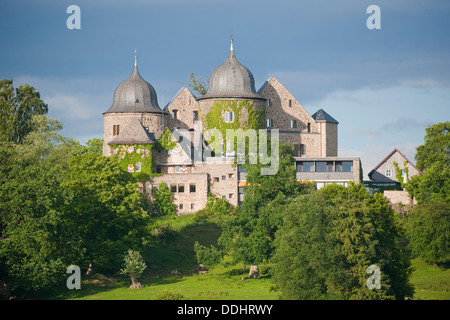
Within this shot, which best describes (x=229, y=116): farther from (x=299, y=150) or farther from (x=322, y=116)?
(x=322, y=116)

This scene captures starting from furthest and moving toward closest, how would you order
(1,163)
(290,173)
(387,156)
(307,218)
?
1. (387,156)
2. (290,173)
3. (1,163)
4. (307,218)

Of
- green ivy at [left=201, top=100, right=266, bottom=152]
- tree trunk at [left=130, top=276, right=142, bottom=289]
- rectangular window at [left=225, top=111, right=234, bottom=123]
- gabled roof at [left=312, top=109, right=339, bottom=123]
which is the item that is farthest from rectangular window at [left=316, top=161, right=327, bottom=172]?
tree trunk at [left=130, top=276, right=142, bottom=289]

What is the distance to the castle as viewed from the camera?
82688mm

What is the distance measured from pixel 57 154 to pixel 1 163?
19269 millimetres

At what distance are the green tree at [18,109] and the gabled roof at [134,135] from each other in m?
16.1

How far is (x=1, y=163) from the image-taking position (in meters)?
68.0

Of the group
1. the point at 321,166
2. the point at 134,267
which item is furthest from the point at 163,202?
the point at 134,267

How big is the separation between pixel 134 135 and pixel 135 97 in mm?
4695

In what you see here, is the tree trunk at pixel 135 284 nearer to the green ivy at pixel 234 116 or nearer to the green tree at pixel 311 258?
the green tree at pixel 311 258

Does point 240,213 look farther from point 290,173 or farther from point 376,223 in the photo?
point 376,223

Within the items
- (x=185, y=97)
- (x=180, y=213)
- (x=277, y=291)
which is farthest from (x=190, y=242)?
(x=185, y=97)

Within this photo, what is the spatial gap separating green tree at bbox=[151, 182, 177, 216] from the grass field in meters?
1.21

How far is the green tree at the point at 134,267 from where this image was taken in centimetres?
6638

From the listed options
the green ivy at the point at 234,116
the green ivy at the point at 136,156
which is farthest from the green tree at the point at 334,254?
the green ivy at the point at 234,116
